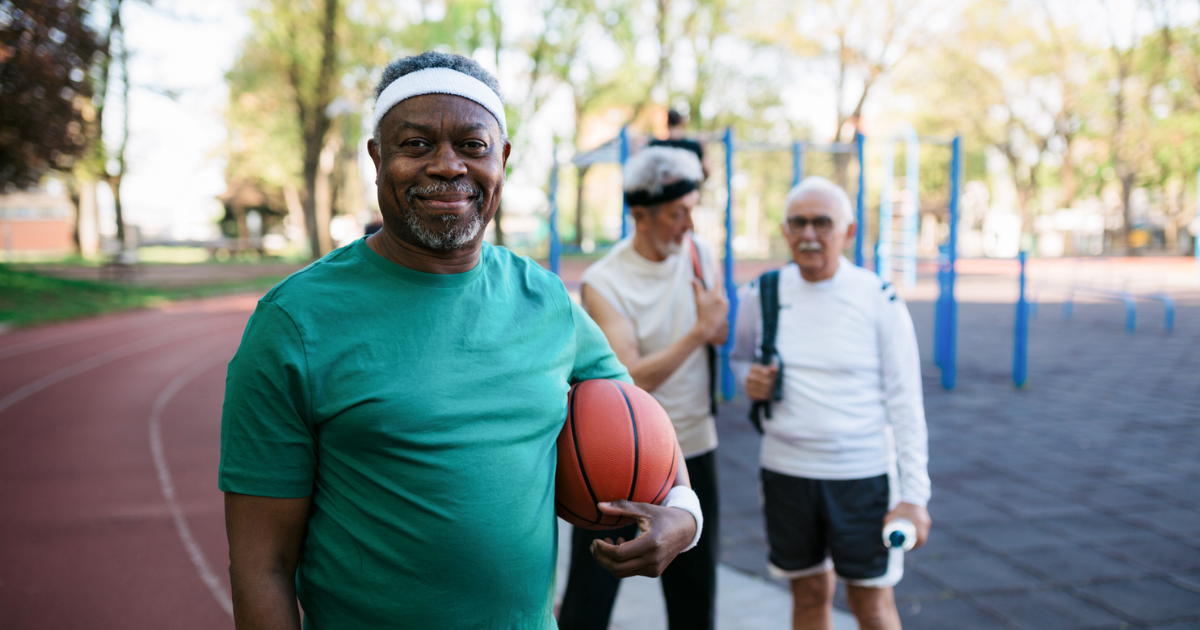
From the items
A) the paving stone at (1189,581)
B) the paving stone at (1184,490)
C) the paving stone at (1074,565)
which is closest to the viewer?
the paving stone at (1189,581)

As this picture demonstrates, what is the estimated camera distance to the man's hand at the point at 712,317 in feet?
9.14

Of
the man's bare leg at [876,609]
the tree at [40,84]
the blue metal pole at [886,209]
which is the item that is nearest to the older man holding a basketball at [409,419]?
the man's bare leg at [876,609]

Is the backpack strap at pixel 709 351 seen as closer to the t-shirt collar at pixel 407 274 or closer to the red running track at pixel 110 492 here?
the t-shirt collar at pixel 407 274

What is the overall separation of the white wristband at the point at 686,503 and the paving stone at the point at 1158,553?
3569mm

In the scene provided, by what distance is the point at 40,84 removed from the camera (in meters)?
15.9

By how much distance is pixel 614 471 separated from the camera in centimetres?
178

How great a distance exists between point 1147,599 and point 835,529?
6.96 feet

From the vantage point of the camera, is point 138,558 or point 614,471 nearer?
point 614,471

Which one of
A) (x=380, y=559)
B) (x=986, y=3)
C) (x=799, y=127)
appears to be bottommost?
(x=380, y=559)

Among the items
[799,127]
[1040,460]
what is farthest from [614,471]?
[799,127]

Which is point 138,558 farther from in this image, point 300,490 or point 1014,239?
point 1014,239

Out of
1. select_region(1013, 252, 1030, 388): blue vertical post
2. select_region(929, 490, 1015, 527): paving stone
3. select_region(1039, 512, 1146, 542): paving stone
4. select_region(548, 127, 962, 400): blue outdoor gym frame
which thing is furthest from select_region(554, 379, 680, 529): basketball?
select_region(1013, 252, 1030, 388): blue vertical post

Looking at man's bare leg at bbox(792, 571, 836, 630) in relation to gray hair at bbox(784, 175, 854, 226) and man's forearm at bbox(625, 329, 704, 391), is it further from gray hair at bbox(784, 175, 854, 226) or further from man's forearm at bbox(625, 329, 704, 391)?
gray hair at bbox(784, 175, 854, 226)

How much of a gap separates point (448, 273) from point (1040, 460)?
236 inches
